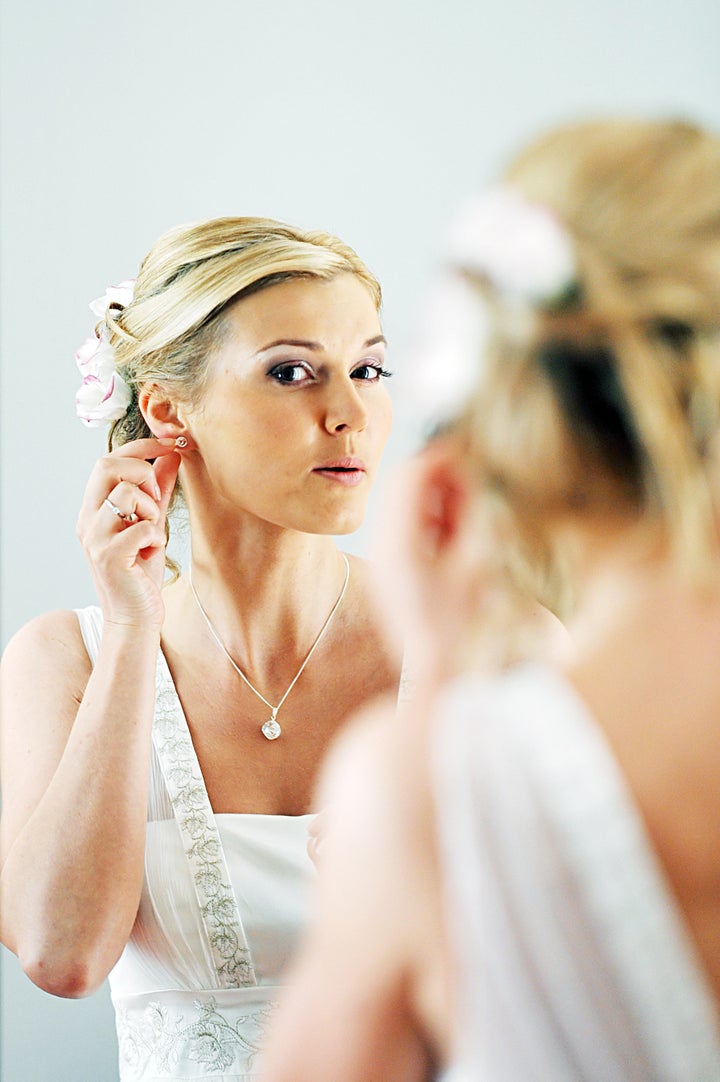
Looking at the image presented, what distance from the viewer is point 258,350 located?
4.14ft

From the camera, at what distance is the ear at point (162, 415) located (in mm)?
1368

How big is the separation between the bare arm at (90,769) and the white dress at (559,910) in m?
0.73

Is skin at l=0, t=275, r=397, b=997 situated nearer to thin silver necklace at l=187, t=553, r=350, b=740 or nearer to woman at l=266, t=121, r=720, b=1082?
thin silver necklace at l=187, t=553, r=350, b=740

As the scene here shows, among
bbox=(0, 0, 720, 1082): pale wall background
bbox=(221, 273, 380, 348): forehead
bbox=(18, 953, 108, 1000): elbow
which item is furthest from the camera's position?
bbox=(0, 0, 720, 1082): pale wall background

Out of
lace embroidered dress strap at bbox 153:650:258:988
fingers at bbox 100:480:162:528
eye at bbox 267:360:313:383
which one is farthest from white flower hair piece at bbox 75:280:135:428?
lace embroidered dress strap at bbox 153:650:258:988

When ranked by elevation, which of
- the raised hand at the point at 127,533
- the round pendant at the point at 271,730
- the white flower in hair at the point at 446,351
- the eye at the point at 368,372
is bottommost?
the round pendant at the point at 271,730

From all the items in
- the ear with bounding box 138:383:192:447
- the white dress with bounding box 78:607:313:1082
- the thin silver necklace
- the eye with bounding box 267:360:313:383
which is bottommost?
the white dress with bounding box 78:607:313:1082

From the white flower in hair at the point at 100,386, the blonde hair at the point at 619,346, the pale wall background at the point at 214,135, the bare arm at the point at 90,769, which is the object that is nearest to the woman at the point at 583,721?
the blonde hair at the point at 619,346

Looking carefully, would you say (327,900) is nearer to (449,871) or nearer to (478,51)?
(449,871)

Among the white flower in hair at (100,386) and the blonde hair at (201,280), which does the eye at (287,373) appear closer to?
the blonde hair at (201,280)

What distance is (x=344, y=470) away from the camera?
1247mm

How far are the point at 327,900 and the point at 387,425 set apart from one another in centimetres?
87

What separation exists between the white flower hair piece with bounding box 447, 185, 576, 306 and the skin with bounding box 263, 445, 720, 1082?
85 mm

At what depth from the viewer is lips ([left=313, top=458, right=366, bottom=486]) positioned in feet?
4.06
